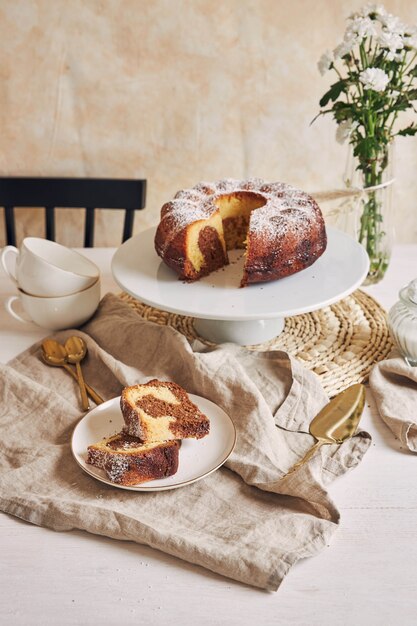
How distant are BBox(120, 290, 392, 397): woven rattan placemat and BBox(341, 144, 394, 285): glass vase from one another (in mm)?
147

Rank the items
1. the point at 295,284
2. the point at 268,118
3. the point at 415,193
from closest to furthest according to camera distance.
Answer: the point at 295,284 < the point at 268,118 < the point at 415,193

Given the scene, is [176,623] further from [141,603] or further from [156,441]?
[156,441]

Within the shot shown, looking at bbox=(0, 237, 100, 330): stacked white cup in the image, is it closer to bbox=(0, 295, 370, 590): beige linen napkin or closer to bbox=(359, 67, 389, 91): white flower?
bbox=(0, 295, 370, 590): beige linen napkin

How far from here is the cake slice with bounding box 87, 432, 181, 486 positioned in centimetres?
108

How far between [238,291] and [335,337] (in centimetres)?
25

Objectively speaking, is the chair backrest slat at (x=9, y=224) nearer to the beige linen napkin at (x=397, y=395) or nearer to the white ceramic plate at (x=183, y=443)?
the white ceramic plate at (x=183, y=443)

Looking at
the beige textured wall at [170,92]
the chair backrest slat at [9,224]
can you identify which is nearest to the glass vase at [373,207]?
the beige textured wall at [170,92]

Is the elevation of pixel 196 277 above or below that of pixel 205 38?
below

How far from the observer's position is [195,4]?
220 centimetres

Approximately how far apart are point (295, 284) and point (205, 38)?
1099 mm

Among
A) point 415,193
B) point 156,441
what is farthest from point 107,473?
point 415,193

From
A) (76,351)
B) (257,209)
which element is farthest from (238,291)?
(76,351)

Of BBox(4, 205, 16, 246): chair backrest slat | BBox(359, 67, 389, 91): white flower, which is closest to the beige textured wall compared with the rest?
BBox(4, 205, 16, 246): chair backrest slat

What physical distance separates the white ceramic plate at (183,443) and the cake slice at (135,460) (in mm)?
11
